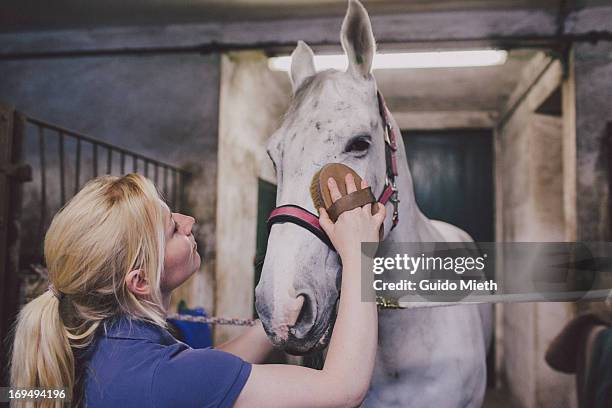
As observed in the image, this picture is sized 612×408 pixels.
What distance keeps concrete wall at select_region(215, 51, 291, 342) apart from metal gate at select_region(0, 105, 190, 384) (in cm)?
22

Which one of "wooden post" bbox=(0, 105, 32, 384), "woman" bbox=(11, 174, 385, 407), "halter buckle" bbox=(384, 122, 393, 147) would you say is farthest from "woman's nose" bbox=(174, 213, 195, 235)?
"wooden post" bbox=(0, 105, 32, 384)

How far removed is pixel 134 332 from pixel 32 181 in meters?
1.74

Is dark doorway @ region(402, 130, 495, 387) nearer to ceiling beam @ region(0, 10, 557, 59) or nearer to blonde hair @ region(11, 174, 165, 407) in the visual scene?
ceiling beam @ region(0, 10, 557, 59)

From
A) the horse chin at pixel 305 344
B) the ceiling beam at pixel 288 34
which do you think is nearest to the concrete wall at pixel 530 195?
the ceiling beam at pixel 288 34

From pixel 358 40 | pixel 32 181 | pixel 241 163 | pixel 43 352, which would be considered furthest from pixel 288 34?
pixel 43 352

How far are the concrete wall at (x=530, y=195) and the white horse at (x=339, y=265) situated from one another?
4.12 feet

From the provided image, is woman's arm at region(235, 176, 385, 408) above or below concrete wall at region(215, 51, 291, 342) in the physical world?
below

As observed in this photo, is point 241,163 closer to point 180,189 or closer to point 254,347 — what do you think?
point 180,189

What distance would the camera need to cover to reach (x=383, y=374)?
840mm

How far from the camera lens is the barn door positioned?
1604mm

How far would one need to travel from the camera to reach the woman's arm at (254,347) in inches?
30.2

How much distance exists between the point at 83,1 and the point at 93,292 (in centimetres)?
155

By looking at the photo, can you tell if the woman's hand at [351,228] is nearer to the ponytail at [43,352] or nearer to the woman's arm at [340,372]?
the woman's arm at [340,372]

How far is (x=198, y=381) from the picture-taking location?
497 mm
